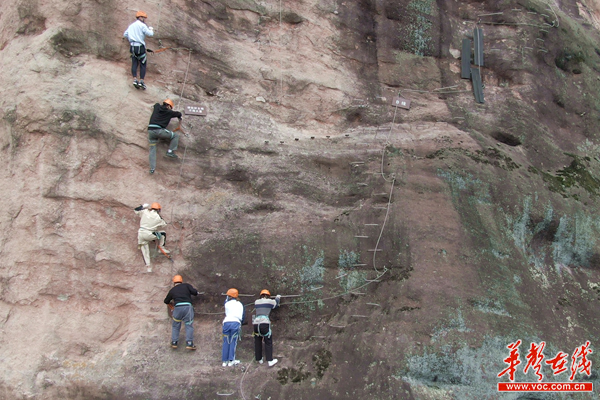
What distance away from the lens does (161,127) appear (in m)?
10.6

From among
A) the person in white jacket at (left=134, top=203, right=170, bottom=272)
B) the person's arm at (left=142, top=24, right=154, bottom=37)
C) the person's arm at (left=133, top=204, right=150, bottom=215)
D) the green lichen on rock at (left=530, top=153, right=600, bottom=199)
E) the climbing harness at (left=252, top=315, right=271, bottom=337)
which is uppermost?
the person's arm at (left=142, top=24, right=154, bottom=37)

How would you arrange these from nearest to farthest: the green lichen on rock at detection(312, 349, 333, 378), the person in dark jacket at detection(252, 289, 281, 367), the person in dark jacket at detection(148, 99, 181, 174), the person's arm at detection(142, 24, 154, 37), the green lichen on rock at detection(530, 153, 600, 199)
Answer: the green lichen on rock at detection(312, 349, 333, 378), the person in dark jacket at detection(252, 289, 281, 367), the person in dark jacket at detection(148, 99, 181, 174), the person's arm at detection(142, 24, 154, 37), the green lichen on rock at detection(530, 153, 600, 199)

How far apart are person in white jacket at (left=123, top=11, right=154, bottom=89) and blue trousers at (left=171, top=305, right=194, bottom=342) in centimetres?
497

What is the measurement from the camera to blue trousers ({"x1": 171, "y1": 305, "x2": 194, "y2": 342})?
9.51m

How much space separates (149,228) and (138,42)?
4.06 meters

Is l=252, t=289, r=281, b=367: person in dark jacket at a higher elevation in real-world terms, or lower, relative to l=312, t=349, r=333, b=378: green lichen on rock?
higher

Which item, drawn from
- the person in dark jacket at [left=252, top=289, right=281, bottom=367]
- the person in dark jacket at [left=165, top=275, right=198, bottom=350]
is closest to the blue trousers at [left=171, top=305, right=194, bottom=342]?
the person in dark jacket at [left=165, top=275, right=198, bottom=350]

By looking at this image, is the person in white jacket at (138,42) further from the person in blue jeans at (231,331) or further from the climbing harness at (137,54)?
the person in blue jeans at (231,331)

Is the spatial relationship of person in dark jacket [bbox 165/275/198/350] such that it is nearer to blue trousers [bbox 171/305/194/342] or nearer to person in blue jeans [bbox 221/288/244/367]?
blue trousers [bbox 171/305/194/342]

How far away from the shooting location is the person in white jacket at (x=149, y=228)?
9984mm

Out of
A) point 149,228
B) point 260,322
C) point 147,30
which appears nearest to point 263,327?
point 260,322

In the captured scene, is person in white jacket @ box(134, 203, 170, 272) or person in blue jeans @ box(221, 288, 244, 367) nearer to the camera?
person in blue jeans @ box(221, 288, 244, 367)

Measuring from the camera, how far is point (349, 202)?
37.2 ft

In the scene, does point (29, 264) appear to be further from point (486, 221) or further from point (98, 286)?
point (486, 221)
